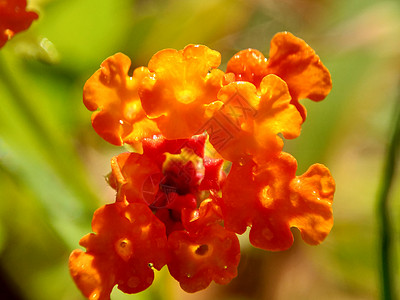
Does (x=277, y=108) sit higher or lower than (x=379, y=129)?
higher

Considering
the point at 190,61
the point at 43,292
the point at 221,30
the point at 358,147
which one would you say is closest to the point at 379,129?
the point at 358,147

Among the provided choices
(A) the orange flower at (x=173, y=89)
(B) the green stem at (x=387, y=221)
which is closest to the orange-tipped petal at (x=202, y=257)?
(A) the orange flower at (x=173, y=89)

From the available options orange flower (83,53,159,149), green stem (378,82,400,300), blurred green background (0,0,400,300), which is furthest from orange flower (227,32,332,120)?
blurred green background (0,0,400,300)

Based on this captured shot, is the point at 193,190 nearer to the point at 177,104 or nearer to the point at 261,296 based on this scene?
the point at 177,104

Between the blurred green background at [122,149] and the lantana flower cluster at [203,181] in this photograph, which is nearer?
the lantana flower cluster at [203,181]

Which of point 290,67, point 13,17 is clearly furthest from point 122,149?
point 290,67

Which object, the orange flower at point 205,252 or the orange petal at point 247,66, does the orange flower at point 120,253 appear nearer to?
the orange flower at point 205,252
